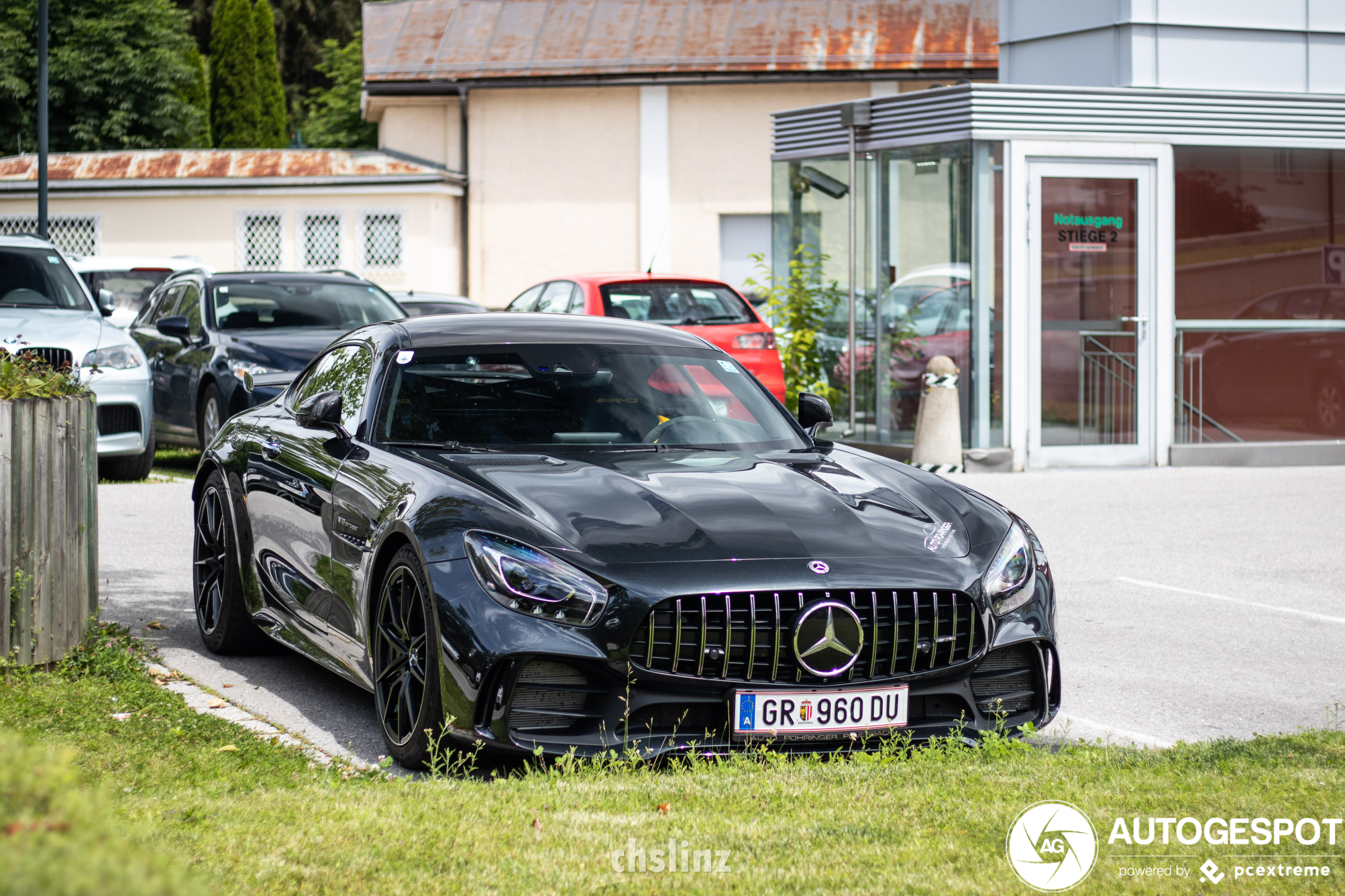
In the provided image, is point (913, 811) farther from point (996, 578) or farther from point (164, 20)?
point (164, 20)

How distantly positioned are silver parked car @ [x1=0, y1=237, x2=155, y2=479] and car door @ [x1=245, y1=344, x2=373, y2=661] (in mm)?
5784

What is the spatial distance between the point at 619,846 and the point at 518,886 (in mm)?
349

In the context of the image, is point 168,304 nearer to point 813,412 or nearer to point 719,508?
point 813,412

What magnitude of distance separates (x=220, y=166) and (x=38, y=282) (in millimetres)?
19012

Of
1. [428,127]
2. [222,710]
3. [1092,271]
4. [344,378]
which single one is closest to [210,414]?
[344,378]

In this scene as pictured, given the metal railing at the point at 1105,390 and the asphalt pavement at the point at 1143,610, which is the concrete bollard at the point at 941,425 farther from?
the metal railing at the point at 1105,390

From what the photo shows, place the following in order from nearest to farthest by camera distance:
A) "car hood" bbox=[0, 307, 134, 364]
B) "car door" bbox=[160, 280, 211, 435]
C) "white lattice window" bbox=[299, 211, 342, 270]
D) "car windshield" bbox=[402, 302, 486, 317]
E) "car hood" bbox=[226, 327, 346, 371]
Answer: "car hood" bbox=[0, 307, 134, 364] < "car hood" bbox=[226, 327, 346, 371] < "car door" bbox=[160, 280, 211, 435] < "car windshield" bbox=[402, 302, 486, 317] < "white lattice window" bbox=[299, 211, 342, 270]

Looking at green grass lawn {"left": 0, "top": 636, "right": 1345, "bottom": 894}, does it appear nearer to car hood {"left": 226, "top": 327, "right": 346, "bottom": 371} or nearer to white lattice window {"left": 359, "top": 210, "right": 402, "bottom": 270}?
car hood {"left": 226, "top": 327, "right": 346, "bottom": 371}

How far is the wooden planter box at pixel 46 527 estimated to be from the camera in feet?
18.6

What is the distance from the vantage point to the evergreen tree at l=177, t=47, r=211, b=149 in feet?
158

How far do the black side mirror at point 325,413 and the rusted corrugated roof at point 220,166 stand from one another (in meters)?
24.3

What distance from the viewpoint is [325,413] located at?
5809mm

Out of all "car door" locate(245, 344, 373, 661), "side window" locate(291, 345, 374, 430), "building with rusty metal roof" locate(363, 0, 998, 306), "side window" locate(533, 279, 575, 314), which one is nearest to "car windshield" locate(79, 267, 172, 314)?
"side window" locate(533, 279, 575, 314)

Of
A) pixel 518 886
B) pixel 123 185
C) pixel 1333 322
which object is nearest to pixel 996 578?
pixel 518 886
